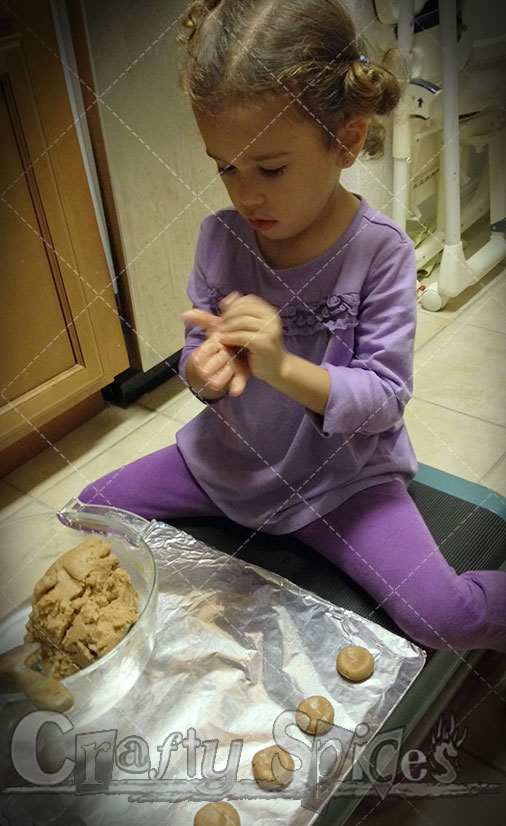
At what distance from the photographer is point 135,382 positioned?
107cm

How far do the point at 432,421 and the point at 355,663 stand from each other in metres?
0.54

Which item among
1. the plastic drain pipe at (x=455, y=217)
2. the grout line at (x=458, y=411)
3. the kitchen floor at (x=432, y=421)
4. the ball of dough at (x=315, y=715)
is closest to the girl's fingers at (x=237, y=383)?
the ball of dough at (x=315, y=715)

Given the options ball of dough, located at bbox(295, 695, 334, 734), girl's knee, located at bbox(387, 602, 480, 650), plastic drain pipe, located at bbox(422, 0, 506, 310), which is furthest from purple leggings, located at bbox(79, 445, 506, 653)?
plastic drain pipe, located at bbox(422, 0, 506, 310)

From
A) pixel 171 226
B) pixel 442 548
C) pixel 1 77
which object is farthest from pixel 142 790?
pixel 171 226

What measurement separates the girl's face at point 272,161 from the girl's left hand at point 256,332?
0.07 meters

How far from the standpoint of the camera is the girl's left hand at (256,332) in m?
0.49

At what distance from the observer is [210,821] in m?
0.42

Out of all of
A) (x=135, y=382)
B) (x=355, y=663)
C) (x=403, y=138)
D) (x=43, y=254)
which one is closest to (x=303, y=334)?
(x=355, y=663)

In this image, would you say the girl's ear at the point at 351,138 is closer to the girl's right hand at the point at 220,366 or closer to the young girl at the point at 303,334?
the young girl at the point at 303,334

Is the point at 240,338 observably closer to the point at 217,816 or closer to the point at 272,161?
the point at 272,161

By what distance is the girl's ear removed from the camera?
1.64ft

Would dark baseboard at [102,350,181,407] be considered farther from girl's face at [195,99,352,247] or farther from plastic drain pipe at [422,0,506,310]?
girl's face at [195,99,352,247]

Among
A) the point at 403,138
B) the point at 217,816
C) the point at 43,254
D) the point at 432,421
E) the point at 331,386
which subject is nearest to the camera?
the point at 217,816

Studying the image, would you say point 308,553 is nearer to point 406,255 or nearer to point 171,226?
point 406,255
